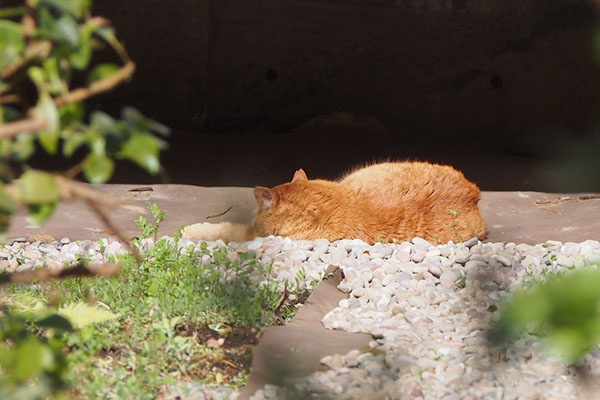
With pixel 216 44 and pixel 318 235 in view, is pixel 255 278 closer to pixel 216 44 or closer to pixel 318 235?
pixel 318 235

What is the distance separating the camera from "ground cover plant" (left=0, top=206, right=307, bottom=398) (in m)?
2.60

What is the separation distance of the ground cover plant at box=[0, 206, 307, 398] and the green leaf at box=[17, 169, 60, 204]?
2.39 ft

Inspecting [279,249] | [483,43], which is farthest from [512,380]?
[483,43]

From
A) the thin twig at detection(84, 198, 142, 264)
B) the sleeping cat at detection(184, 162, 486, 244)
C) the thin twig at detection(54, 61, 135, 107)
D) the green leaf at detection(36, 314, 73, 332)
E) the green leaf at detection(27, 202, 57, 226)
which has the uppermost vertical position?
the thin twig at detection(54, 61, 135, 107)

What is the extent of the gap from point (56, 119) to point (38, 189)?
0.13 m

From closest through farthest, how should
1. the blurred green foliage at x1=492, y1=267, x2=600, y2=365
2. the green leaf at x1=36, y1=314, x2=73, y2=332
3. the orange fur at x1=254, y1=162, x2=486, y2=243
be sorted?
the blurred green foliage at x1=492, y1=267, x2=600, y2=365, the green leaf at x1=36, y1=314, x2=73, y2=332, the orange fur at x1=254, y1=162, x2=486, y2=243

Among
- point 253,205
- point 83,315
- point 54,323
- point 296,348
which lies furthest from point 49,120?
point 253,205

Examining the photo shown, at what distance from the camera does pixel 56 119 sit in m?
1.28

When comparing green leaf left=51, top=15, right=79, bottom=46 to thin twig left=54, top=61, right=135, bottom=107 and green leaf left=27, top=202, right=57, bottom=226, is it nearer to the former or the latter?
thin twig left=54, top=61, right=135, bottom=107

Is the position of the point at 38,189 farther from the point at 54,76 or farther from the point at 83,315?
the point at 83,315

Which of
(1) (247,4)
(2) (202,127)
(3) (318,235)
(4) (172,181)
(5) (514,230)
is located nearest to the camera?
(3) (318,235)

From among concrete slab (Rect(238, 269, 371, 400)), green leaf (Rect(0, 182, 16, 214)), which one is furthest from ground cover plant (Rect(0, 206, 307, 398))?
green leaf (Rect(0, 182, 16, 214))

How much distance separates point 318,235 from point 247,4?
4.83m

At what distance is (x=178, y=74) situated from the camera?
358 inches
